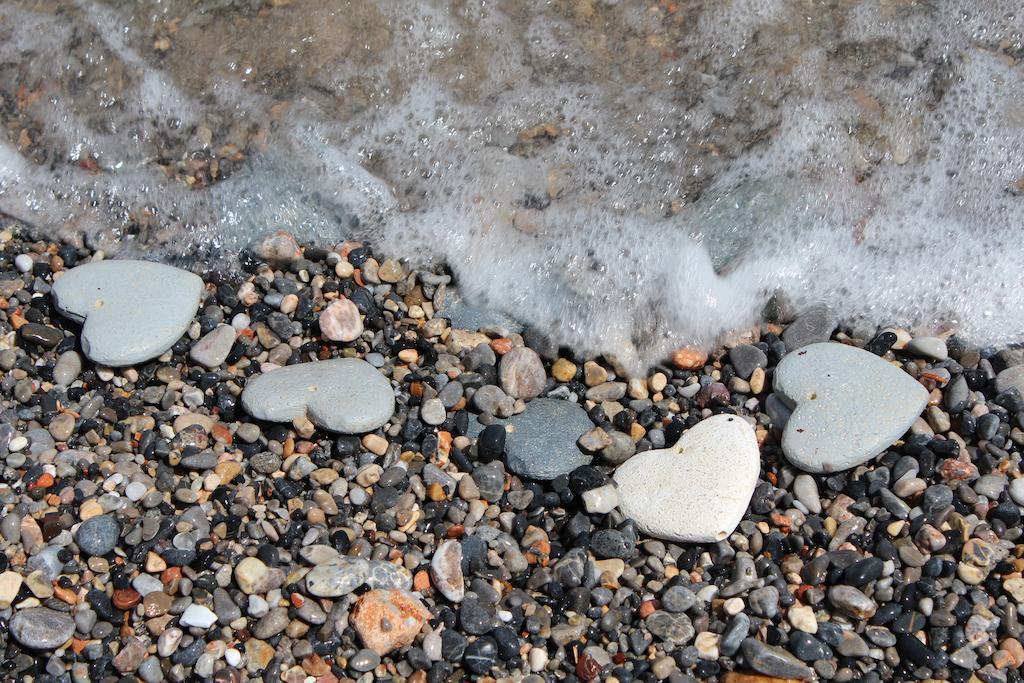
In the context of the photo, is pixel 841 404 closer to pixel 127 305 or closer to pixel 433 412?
pixel 433 412

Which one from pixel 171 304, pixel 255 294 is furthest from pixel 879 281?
pixel 171 304

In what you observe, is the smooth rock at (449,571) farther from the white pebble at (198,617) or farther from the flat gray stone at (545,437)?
the white pebble at (198,617)

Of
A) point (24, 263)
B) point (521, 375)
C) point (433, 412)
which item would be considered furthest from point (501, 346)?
point (24, 263)

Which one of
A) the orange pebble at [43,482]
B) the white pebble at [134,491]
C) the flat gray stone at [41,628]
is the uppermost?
the white pebble at [134,491]

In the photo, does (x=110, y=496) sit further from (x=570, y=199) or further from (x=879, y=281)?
(x=879, y=281)

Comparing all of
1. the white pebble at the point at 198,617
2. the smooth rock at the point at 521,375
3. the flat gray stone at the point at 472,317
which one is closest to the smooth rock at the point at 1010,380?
the smooth rock at the point at 521,375

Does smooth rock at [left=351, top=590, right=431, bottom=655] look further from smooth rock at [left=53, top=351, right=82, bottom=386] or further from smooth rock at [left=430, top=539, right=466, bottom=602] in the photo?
smooth rock at [left=53, top=351, right=82, bottom=386]
